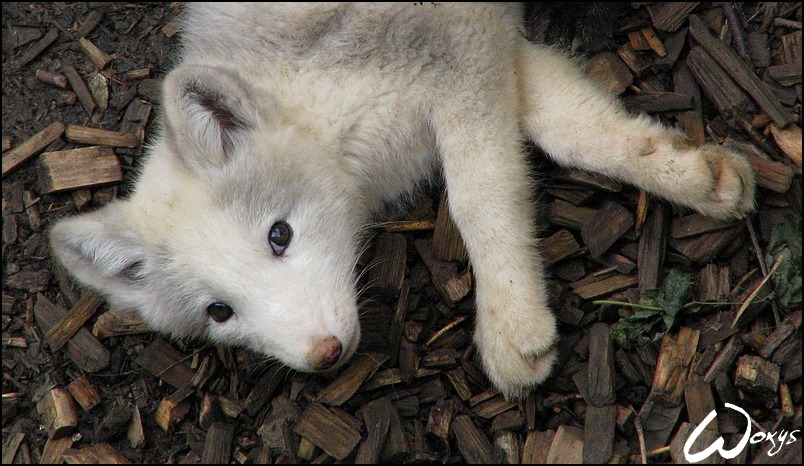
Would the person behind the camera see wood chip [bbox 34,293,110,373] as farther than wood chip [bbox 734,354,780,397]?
Yes

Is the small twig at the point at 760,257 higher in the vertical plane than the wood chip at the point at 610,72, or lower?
lower

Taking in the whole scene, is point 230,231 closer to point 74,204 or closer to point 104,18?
point 74,204

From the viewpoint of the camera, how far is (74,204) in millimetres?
4098

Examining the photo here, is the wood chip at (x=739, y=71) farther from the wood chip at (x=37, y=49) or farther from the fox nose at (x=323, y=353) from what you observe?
the wood chip at (x=37, y=49)

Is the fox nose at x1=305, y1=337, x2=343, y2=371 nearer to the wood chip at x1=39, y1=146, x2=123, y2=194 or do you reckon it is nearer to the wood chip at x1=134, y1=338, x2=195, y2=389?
the wood chip at x1=134, y1=338, x2=195, y2=389

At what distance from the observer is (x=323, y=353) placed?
2951mm

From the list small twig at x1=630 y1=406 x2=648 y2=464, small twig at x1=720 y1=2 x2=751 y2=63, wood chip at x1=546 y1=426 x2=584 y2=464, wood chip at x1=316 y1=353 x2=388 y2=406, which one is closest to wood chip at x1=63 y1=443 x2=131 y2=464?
wood chip at x1=316 y1=353 x2=388 y2=406

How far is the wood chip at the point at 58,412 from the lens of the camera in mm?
3631

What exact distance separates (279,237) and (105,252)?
90 cm

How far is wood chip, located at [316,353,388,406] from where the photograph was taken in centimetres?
347

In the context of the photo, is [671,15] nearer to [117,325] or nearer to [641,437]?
[641,437]

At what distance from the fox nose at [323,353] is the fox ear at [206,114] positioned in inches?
39.4

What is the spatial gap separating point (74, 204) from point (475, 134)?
2398mm

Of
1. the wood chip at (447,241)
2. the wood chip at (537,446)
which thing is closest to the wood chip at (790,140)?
the wood chip at (447,241)
